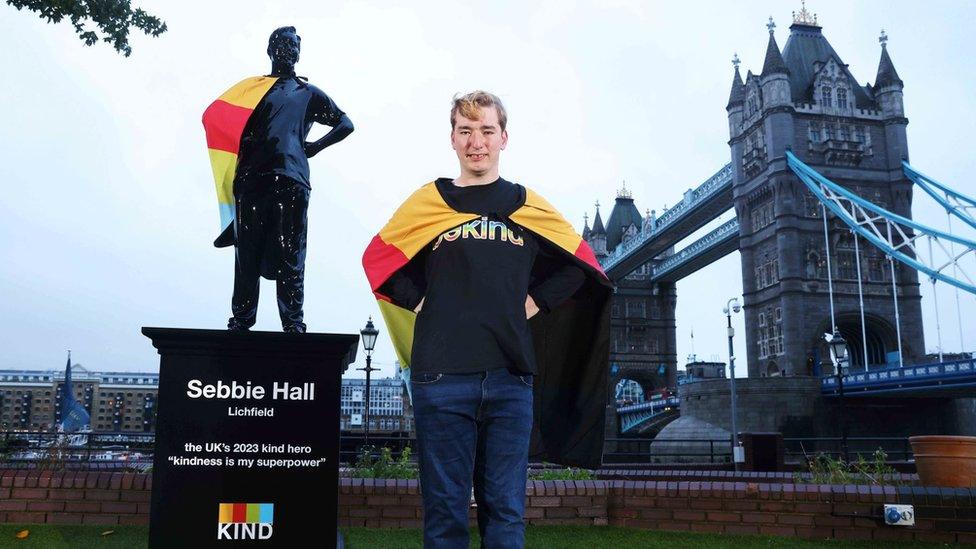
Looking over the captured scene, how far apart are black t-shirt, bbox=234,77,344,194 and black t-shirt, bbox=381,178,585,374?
2.54 metres

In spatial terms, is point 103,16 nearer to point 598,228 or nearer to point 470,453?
point 470,453

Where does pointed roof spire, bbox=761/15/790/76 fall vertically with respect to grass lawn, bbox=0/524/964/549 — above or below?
above

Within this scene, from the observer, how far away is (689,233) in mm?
75000

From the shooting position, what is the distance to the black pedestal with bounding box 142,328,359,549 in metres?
3.84

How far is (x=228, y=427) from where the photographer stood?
3930 millimetres

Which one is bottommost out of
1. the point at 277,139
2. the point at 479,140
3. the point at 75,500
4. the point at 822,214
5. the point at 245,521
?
the point at 75,500

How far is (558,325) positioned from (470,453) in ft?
2.83

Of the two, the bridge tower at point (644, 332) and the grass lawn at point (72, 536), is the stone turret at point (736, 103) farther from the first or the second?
the grass lawn at point (72, 536)

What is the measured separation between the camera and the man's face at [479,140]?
10.7 ft

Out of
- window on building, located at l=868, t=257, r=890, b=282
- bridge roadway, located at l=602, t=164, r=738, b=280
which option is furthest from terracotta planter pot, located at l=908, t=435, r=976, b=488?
bridge roadway, located at l=602, t=164, r=738, b=280

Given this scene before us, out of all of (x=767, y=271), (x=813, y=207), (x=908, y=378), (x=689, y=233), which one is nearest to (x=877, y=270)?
(x=813, y=207)

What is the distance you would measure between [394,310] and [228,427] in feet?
3.23

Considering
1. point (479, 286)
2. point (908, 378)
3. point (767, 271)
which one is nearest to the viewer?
point (479, 286)

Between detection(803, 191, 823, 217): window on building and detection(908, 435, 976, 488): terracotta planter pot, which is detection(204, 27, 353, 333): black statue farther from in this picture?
detection(803, 191, 823, 217): window on building
